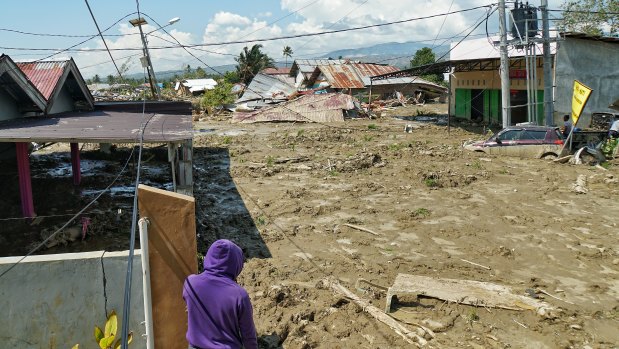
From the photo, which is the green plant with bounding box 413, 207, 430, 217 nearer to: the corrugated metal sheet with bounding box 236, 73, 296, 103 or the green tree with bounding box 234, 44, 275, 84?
the corrugated metal sheet with bounding box 236, 73, 296, 103

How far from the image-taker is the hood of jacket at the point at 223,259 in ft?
10.8

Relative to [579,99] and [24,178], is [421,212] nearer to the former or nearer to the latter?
[579,99]

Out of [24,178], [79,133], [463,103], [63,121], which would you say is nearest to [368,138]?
[463,103]

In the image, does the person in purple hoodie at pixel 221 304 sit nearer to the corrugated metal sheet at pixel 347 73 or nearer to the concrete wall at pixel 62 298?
the concrete wall at pixel 62 298

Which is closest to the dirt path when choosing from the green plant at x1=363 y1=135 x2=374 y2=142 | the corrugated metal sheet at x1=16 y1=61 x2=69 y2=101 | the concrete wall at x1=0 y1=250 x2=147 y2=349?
the concrete wall at x1=0 y1=250 x2=147 y2=349

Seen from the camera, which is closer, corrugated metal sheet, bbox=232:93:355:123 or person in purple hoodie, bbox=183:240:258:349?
person in purple hoodie, bbox=183:240:258:349

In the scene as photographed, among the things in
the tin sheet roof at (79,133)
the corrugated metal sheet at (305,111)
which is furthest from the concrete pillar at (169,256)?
the corrugated metal sheet at (305,111)

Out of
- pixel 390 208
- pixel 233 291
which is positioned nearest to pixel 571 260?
pixel 390 208

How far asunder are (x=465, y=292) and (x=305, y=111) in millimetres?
26392

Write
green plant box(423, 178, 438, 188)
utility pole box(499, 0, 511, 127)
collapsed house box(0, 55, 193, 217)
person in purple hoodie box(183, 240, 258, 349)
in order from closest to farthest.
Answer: person in purple hoodie box(183, 240, 258, 349)
collapsed house box(0, 55, 193, 217)
green plant box(423, 178, 438, 188)
utility pole box(499, 0, 511, 127)

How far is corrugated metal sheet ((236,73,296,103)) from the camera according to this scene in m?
42.5

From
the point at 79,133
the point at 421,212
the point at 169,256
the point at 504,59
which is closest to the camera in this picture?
the point at 169,256

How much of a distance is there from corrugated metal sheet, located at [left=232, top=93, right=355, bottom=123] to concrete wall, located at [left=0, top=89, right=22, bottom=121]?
19837 mm

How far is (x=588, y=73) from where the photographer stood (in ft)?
71.5
